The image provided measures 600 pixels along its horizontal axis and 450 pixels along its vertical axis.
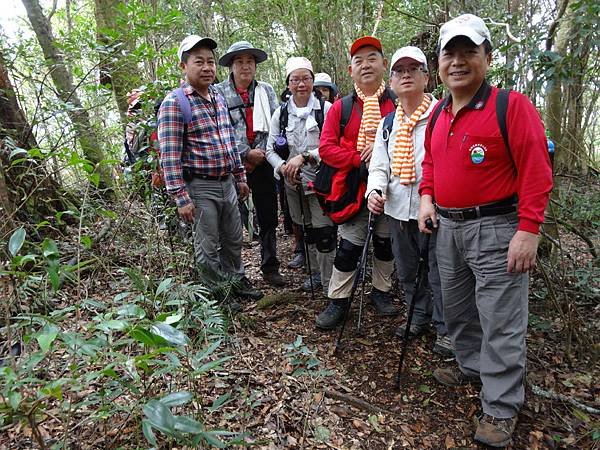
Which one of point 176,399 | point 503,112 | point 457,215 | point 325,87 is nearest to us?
point 176,399

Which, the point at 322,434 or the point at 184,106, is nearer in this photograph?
the point at 322,434

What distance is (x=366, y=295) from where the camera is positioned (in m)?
4.56

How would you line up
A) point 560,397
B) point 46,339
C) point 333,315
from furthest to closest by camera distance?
point 333,315 → point 560,397 → point 46,339

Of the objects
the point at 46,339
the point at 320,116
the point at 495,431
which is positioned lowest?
the point at 495,431

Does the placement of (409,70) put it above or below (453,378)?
above

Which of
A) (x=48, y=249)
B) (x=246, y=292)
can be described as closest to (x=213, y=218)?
(x=246, y=292)

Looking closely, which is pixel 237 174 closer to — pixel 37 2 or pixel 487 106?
pixel 487 106

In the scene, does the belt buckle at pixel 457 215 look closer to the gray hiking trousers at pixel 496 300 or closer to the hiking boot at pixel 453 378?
the gray hiking trousers at pixel 496 300

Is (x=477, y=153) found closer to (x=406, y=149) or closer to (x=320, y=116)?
(x=406, y=149)

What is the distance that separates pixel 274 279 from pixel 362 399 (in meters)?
2.16

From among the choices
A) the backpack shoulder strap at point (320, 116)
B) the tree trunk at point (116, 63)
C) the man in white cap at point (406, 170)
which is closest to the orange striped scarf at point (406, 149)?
the man in white cap at point (406, 170)

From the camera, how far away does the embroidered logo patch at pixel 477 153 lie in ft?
8.03

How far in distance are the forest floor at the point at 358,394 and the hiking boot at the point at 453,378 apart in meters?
0.05

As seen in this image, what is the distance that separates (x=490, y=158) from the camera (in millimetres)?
2432
